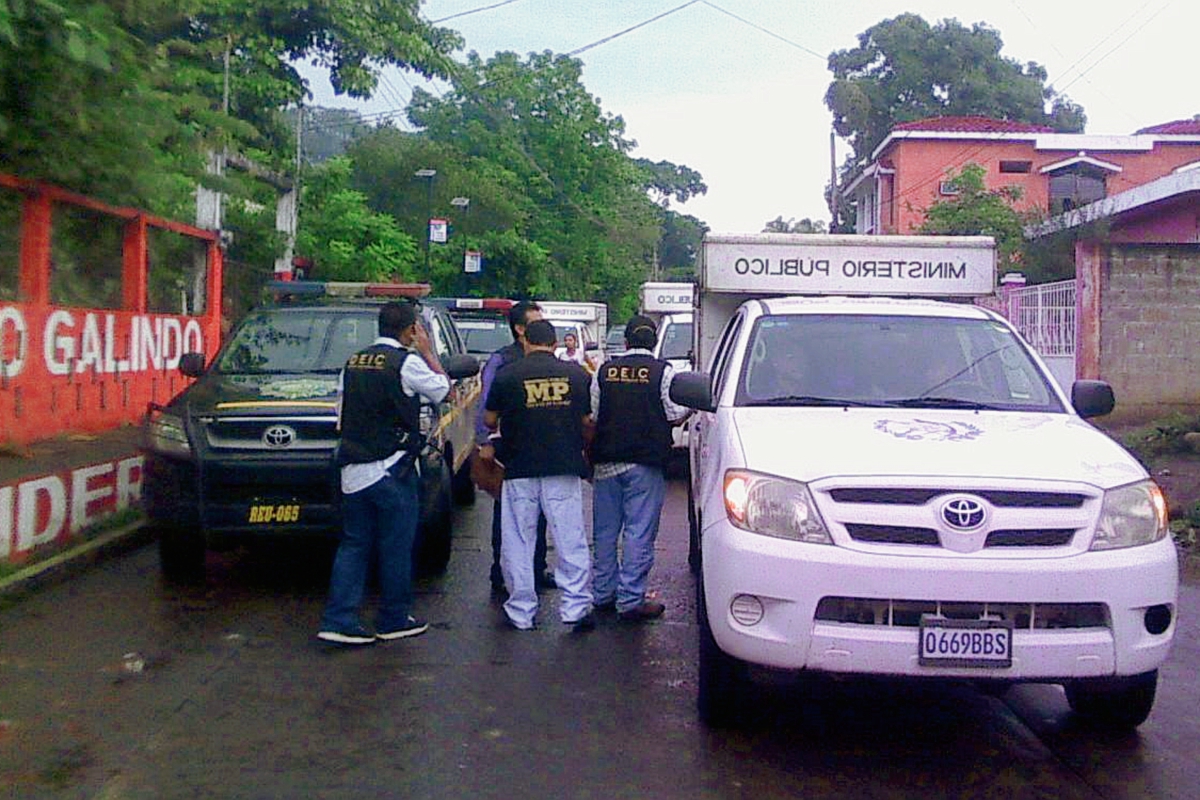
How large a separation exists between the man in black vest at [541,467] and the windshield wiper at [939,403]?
5.98ft

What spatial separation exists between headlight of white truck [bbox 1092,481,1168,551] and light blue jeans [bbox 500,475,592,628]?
3015mm

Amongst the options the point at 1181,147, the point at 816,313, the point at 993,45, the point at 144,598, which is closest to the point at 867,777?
the point at 816,313

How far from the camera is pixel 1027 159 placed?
4225 cm

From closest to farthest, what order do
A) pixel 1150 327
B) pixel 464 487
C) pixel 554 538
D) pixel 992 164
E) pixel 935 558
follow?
pixel 935 558 → pixel 554 538 → pixel 464 487 → pixel 1150 327 → pixel 992 164

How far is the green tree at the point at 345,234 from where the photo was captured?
32375mm

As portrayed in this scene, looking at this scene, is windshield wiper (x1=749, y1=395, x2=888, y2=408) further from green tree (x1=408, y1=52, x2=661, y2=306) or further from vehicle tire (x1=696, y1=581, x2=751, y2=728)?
green tree (x1=408, y1=52, x2=661, y2=306)

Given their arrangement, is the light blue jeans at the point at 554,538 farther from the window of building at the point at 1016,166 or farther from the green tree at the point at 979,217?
the window of building at the point at 1016,166

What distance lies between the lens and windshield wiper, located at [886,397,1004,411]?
6594 mm

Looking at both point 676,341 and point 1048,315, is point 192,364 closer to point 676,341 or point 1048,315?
point 676,341

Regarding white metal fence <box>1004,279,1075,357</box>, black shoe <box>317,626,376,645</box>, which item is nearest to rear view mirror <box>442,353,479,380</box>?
black shoe <box>317,626,376,645</box>

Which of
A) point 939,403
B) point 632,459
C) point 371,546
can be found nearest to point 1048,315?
point 632,459

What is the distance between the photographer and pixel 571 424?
7566 millimetres

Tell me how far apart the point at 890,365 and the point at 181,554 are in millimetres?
4783

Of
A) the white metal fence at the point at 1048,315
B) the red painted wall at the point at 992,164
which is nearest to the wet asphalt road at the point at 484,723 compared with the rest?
the white metal fence at the point at 1048,315
